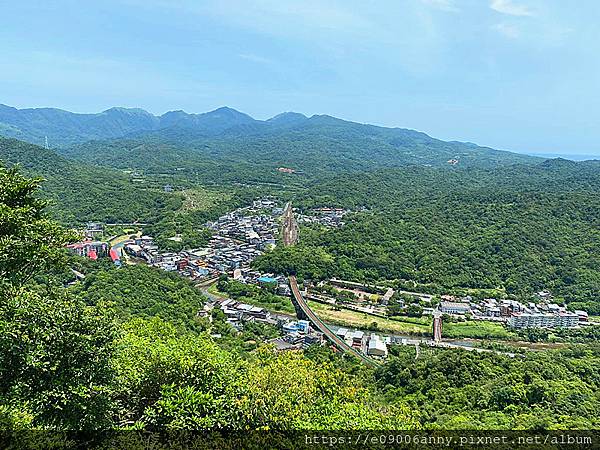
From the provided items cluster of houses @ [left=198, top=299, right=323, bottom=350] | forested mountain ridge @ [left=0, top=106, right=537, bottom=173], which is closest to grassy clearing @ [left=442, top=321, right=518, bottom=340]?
cluster of houses @ [left=198, top=299, right=323, bottom=350]

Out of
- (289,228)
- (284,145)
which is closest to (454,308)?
(289,228)

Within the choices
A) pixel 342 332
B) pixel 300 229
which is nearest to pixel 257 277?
pixel 342 332

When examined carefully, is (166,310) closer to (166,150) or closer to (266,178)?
(266,178)

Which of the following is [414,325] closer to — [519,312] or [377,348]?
[377,348]

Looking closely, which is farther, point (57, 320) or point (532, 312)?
point (532, 312)

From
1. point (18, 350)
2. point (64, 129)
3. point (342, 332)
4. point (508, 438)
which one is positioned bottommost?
point (342, 332)
